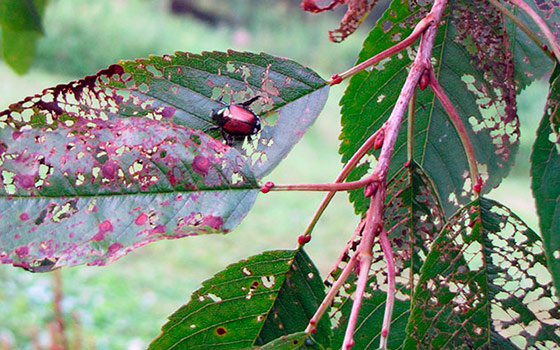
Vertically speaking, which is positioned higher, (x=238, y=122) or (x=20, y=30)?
(x=20, y=30)

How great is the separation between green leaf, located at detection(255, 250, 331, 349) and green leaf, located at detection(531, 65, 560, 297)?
30 cm

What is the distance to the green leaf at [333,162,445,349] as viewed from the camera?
2.95ft

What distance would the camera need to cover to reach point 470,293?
0.79 metres

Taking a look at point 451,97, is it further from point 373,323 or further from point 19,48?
point 19,48

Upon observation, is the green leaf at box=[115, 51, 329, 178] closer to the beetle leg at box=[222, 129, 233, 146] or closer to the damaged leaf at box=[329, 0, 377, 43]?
the beetle leg at box=[222, 129, 233, 146]

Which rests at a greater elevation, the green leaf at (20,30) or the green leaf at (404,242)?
the green leaf at (20,30)

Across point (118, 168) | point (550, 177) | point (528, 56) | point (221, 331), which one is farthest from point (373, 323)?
point (528, 56)

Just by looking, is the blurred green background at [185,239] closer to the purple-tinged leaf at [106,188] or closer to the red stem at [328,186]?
the purple-tinged leaf at [106,188]

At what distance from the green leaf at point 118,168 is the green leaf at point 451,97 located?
29 centimetres

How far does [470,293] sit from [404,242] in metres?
0.16

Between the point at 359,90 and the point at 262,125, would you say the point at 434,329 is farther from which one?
the point at 359,90

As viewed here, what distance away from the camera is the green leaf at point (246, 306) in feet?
2.59

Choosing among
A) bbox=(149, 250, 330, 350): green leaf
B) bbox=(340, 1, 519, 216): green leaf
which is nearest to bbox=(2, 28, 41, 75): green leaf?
bbox=(340, 1, 519, 216): green leaf

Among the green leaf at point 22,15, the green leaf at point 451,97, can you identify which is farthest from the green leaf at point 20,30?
the green leaf at point 451,97
